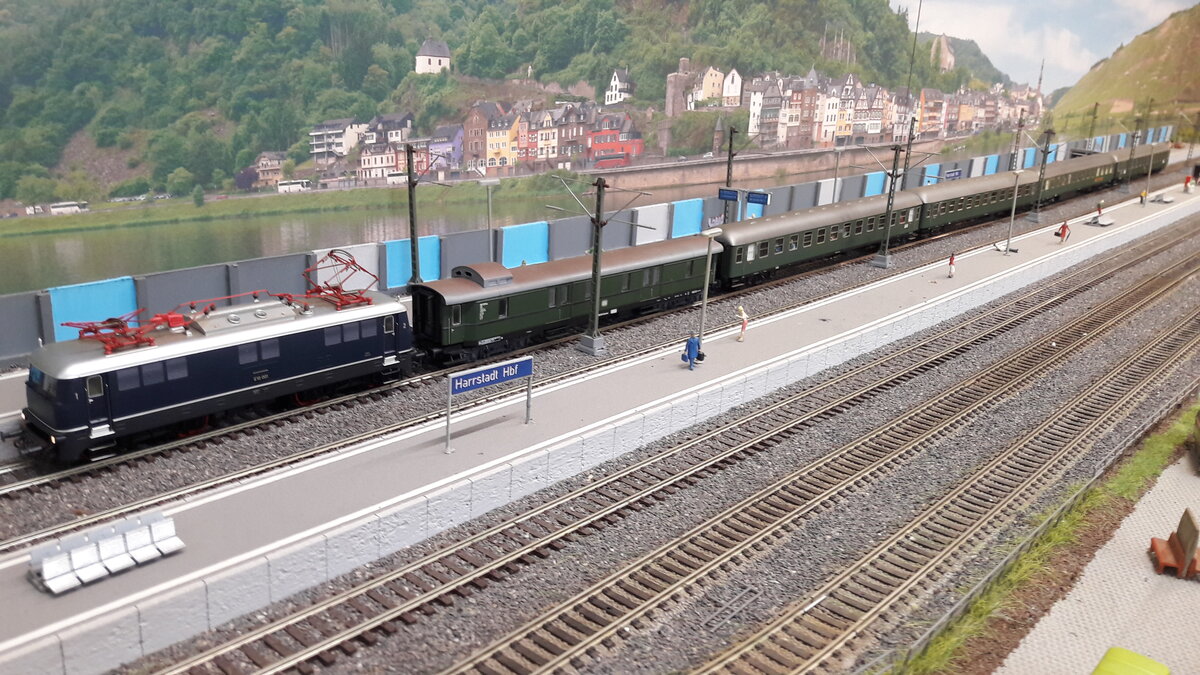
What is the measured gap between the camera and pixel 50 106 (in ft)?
127

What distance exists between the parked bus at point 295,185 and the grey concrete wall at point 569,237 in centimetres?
1601

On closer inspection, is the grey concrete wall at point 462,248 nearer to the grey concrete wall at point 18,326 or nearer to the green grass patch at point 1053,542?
the grey concrete wall at point 18,326

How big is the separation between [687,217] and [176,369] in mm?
30274

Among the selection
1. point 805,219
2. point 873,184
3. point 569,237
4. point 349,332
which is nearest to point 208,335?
point 349,332

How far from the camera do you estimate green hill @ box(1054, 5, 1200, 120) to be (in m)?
118

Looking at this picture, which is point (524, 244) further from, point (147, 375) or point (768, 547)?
point (768, 547)

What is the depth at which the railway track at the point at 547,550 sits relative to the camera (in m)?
12.5

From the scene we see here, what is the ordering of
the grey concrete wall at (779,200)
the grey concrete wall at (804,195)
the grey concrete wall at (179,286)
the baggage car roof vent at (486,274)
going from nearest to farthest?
1. the baggage car roof vent at (486,274)
2. the grey concrete wall at (179,286)
3. the grey concrete wall at (779,200)
4. the grey concrete wall at (804,195)

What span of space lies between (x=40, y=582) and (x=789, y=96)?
217 ft

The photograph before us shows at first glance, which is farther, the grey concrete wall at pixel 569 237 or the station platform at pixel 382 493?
the grey concrete wall at pixel 569 237

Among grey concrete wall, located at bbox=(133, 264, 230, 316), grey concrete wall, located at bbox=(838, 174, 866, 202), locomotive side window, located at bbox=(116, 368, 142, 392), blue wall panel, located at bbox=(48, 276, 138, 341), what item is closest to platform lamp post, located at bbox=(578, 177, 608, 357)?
grey concrete wall, located at bbox=(133, 264, 230, 316)

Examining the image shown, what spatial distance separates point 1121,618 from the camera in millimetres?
13969

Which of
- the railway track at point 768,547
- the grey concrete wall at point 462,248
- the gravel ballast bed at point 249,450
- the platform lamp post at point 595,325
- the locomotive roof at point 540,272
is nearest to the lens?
the railway track at point 768,547

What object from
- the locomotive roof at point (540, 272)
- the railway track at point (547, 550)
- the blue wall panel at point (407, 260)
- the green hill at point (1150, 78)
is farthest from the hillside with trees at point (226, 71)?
the green hill at point (1150, 78)
